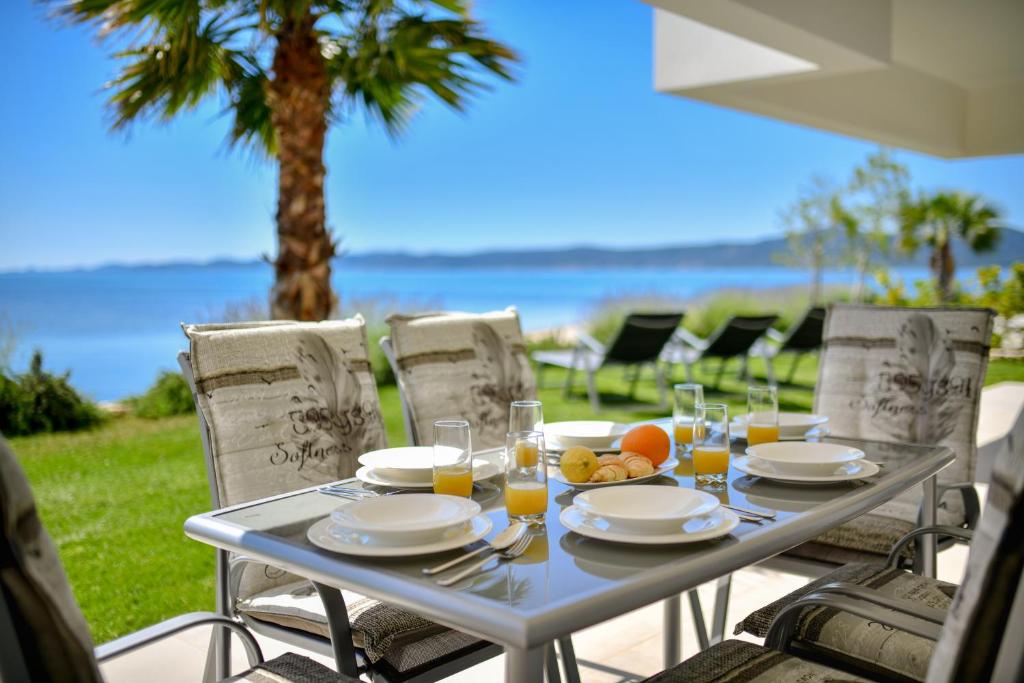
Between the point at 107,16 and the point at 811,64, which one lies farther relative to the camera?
the point at 811,64

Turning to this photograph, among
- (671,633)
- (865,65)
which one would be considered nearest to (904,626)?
(671,633)

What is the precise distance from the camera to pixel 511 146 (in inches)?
1625

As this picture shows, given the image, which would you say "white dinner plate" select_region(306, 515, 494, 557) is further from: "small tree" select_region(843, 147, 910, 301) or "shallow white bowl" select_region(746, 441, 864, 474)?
"small tree" select_region(843, 147, 910, 301)

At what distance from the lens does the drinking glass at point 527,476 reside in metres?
1.34

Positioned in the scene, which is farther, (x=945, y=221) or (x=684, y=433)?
(x=945, y=221)

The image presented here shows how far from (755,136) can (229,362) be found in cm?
3939

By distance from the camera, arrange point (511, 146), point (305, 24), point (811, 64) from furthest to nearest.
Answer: point (511, 146) → point (811, 64) → point (305, 24)

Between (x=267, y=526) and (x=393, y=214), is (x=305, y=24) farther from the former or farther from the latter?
(x=393, y=214)

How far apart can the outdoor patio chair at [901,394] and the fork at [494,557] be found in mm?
1122

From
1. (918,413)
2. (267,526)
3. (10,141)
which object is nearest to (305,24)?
(918,413)

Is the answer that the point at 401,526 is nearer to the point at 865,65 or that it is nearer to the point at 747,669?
the point at 747,669

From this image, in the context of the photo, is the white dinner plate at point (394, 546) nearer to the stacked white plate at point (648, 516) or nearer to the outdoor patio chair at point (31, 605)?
the stacked white plate at point (648, 516)

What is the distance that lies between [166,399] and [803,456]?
598 centimetres

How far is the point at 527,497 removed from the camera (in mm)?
1352
